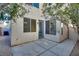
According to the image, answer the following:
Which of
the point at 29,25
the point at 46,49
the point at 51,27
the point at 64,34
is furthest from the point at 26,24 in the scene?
the point at 64,34

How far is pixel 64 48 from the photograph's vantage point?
2.38m

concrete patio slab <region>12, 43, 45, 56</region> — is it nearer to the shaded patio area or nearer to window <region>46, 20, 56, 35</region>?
the shaded patio area

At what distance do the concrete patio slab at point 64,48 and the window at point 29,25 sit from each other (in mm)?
476

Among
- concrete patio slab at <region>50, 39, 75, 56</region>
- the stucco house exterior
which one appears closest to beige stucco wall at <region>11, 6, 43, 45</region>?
the stucco house exterior

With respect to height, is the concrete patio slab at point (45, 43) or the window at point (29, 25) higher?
the window at point (29, 25)

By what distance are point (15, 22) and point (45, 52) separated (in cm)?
69

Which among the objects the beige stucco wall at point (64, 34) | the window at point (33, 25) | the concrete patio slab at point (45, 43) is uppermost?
the window at point (33, 25)

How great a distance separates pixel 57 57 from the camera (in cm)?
239

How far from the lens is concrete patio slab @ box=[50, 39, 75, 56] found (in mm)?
2363

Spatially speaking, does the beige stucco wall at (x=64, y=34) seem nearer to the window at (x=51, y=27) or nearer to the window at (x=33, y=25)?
the window at (x=51, y=27)

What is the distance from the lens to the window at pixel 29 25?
2.43 m

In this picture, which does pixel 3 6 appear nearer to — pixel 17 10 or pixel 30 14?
pixel 17 10

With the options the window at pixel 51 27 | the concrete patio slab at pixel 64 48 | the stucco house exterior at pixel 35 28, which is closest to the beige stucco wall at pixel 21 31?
the stucco house exterior at pixel 35 28

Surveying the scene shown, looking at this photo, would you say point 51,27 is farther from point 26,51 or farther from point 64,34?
point 26,51
